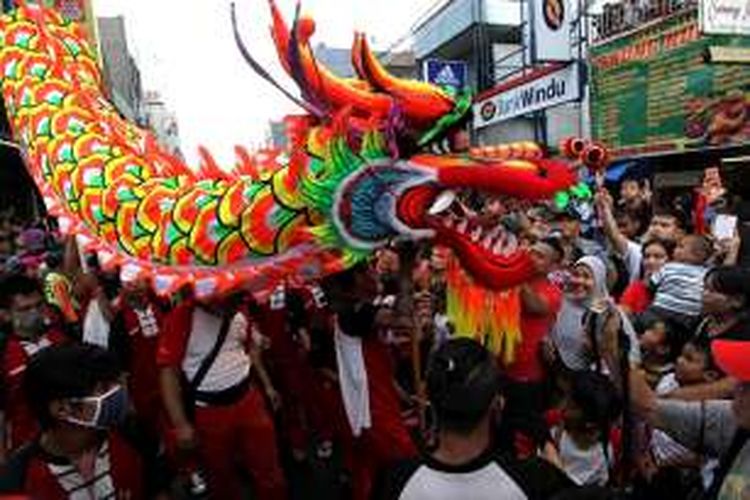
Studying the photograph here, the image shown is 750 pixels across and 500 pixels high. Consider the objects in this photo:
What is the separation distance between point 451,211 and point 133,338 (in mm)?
2185

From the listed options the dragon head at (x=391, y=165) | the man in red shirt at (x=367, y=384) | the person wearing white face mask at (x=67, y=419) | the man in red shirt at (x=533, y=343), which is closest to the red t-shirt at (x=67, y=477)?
the person wearing white face mask at (x=67, y=419)

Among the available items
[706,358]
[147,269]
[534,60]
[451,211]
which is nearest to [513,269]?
[451,211]

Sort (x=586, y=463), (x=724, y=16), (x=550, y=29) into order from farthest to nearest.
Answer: (x=550, y=29)
(x=724, y=16)
(x=586, y=463)

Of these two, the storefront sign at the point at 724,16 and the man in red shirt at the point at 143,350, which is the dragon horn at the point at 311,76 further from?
the storefront sign at the point at 724,16

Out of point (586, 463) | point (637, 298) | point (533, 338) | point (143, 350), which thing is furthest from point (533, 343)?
point (143, 350)

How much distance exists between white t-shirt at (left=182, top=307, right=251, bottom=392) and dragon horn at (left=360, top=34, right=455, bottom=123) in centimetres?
145

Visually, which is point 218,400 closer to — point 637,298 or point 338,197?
point 338,197

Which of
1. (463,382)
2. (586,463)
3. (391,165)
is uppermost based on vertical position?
(391,165)

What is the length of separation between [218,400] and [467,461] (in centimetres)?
225

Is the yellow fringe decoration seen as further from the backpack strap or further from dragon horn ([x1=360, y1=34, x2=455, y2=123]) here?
the backpack strap

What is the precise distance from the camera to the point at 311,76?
11.0 feet

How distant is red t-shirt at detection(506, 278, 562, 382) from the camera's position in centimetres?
447

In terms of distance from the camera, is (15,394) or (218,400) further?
(218,400)

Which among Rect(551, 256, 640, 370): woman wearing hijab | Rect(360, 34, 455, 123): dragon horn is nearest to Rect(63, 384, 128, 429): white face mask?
Rect(360, 34, 455, 123): dragon horn
